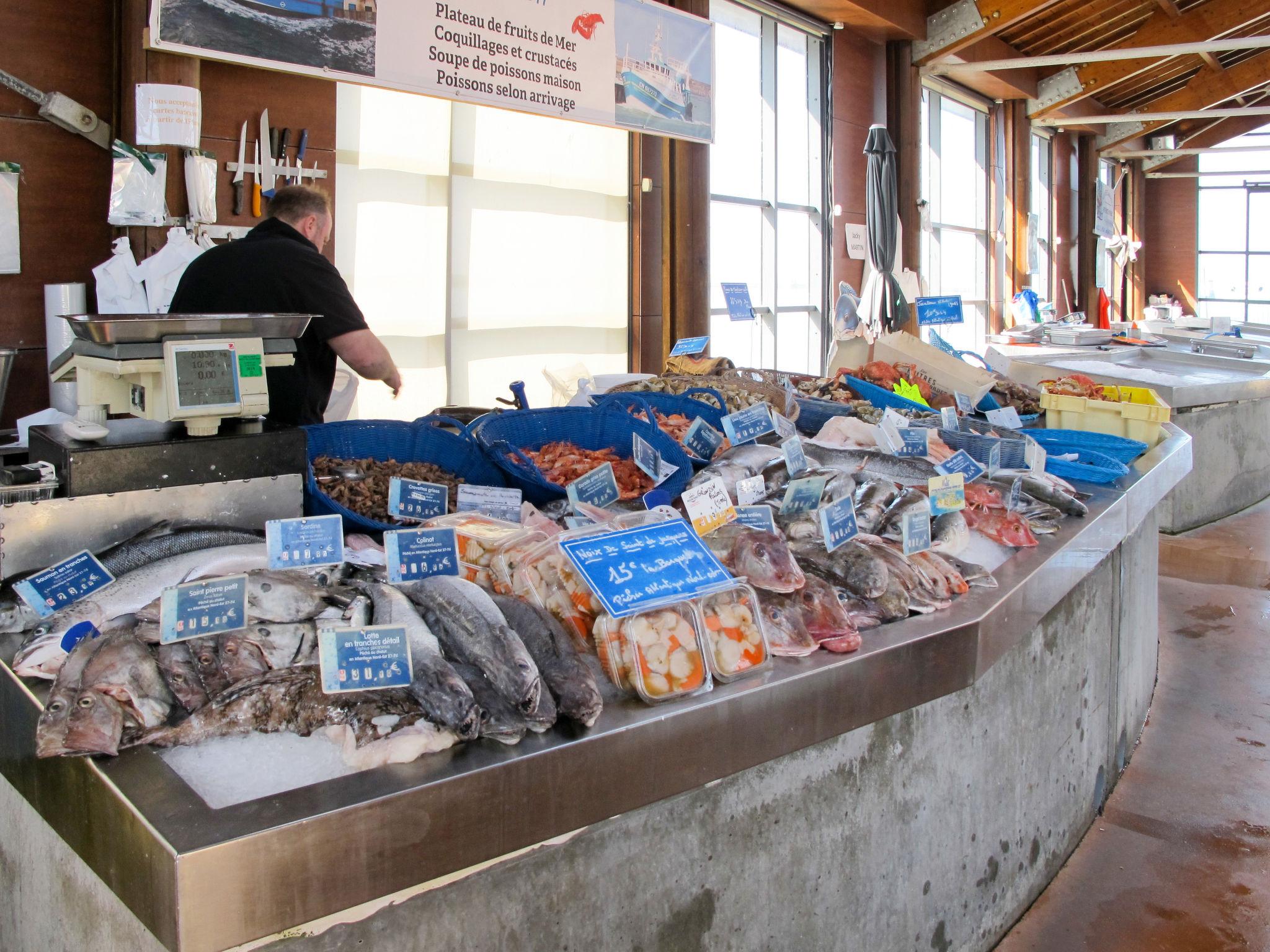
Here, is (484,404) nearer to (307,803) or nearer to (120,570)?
(120,570)

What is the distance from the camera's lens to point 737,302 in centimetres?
565

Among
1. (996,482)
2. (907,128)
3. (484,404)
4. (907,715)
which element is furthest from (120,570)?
(907,128)

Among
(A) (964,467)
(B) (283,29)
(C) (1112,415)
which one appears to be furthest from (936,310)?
(B) (283,29)

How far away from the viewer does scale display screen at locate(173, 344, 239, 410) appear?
1.80m

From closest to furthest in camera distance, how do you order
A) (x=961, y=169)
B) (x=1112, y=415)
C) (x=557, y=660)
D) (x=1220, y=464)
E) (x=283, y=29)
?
1. (x=557, y=660)
2. (x=283, y=29)
3. (x=1112, y=415)
4. (x=1220, y=464)
5. (x=961, y=169)

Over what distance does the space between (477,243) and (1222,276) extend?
1850 cm

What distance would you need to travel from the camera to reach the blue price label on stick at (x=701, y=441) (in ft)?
9.63

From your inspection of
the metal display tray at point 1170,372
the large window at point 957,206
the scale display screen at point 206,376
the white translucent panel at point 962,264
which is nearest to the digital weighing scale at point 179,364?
the scale display screen at point 206,376

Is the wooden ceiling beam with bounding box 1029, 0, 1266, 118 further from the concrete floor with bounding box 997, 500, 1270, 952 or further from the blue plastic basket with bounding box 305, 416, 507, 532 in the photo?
the blue plastic basket with bounding box 305, 416, 507, 532

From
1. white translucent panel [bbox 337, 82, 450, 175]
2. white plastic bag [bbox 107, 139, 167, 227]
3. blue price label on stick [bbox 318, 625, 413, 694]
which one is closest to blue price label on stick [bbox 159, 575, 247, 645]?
blue price label on stick [bbox 318, 625, 413, 694]

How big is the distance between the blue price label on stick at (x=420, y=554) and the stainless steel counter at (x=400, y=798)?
407 mm

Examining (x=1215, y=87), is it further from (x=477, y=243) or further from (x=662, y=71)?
(x=477, y=243)

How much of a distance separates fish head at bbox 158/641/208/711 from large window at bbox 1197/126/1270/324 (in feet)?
69.2

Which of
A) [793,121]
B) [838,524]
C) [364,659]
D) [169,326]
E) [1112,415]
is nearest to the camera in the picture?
[364,659]
